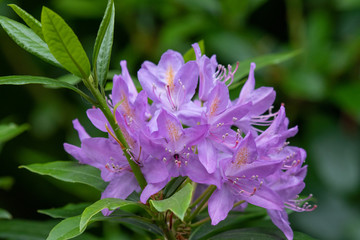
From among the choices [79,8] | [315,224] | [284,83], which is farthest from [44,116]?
[315,224]

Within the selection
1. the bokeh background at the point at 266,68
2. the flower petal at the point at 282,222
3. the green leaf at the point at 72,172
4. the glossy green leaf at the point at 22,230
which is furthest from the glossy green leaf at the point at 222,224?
the bokeh background at the point at 266,68

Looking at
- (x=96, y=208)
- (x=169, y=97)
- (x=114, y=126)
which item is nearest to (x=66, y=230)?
(x=96, y=208)

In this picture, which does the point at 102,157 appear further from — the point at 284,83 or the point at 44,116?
the point at 44,116

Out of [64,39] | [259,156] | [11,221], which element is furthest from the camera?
[11,221]

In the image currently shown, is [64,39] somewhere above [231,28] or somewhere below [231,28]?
above

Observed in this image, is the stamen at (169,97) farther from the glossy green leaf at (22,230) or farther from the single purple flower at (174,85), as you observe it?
the glossy green leaf at (22,230)

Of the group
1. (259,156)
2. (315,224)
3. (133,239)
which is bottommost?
(315,224)
